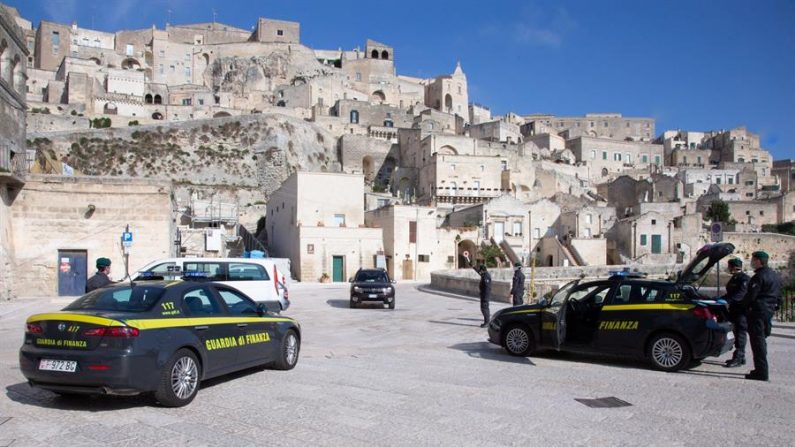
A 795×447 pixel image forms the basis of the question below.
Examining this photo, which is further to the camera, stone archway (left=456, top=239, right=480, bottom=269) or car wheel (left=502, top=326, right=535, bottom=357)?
stone archway (left=456, top=239, right=480, bottom=269)

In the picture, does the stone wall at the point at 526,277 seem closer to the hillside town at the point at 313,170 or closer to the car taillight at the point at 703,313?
the hillside town at the point at 313,170

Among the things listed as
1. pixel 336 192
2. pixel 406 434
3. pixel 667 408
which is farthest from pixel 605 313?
pixel 336 192

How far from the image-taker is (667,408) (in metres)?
6.69

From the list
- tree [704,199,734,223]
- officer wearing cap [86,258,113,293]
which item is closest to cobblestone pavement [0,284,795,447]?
officer wearing cap [86,258,113,293]

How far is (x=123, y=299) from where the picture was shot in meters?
6.92

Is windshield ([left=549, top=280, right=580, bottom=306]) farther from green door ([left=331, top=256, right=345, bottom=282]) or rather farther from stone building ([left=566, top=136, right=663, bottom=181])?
stone building ([left=566, top=136, right=663, bottom=181])

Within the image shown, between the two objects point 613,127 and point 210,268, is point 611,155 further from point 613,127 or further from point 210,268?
point 210,268

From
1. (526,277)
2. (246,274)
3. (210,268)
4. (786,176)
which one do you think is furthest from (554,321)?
(786,176)

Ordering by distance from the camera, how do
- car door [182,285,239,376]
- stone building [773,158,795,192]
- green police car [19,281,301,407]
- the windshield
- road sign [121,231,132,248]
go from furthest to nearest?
stone building [773,158,795,192] → road sign [121,231,132,248] → the windshield → car door [182,285,239,376] → green police car [19,281,301,407]

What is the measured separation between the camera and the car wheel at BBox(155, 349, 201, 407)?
6344 mm

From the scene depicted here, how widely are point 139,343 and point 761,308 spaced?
8036 mm

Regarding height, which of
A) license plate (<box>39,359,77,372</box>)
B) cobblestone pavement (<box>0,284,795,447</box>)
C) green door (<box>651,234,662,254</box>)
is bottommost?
cobblestone pavement (<box>0,284,795,447</box>)

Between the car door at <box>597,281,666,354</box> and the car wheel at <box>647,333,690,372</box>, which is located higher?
the car door at <box>597,281,666,354</box>

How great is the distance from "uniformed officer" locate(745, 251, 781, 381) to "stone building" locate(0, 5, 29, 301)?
21.6 meters
